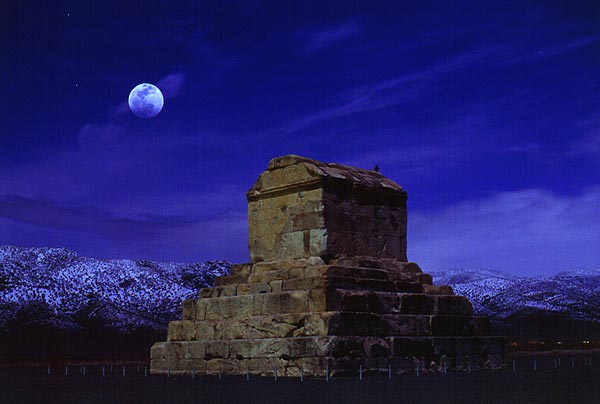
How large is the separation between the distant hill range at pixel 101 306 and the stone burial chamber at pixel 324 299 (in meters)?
36.3

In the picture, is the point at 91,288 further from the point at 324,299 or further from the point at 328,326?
the point at 328,326

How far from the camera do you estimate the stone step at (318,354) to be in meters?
19.9

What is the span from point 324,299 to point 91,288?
5555 centimetres

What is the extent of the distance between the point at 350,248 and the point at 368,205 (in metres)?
1.48

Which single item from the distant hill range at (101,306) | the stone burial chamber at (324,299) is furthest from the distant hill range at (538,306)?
the stone burial chamber at (324,299)

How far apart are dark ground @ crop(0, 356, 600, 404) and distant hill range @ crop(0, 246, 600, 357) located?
3974 centimetres

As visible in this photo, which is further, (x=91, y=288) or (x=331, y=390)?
(x=91, y=288)

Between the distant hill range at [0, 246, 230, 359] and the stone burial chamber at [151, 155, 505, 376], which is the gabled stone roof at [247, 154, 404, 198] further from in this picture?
the distant hill range at [0, 246, 230, 359]

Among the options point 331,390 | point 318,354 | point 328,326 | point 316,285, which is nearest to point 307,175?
point 316,285

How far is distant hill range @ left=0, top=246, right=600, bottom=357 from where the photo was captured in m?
65.9

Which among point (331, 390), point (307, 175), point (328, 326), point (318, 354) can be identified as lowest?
point (331, 390)

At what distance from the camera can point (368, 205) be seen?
78.0 ft

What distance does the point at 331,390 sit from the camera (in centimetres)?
1647

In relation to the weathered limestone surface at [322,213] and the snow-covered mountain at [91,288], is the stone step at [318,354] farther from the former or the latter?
the snow-covered mountain at [91,288]
